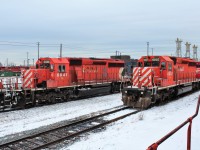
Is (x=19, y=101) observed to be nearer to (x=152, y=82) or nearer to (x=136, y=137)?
(x=152, y=82)

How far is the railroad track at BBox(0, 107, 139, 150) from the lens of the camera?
890cm

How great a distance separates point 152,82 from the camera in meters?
17.1

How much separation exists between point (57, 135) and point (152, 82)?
8.82 metres

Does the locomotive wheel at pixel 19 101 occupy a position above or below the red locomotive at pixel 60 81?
below

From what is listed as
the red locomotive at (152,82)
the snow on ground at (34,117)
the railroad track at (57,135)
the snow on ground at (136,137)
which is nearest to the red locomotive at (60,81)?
the snow on ground at (34,117)

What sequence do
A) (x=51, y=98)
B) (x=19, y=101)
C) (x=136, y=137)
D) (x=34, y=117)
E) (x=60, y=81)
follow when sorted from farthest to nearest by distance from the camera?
(x=60, y=81) < (x=51, y=98) < (x=19, y=101) < (x=34, y=117) < (x=136, y=137)

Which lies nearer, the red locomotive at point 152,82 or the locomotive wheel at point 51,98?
the red locomotive at point 152,82

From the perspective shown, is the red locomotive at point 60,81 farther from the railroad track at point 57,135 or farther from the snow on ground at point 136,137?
the snow on ground at point 136,137

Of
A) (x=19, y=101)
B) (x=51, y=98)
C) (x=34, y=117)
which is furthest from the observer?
(x=51, y=98)

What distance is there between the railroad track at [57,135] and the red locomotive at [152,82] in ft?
12.0

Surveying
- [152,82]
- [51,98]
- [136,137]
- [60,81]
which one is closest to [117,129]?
[136,137]

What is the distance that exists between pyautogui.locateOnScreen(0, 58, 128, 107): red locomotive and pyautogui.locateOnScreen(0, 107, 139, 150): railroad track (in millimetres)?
6439

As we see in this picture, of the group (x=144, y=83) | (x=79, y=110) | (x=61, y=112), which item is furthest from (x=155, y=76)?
(x=61, y=112)

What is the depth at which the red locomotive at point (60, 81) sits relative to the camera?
17672mm
